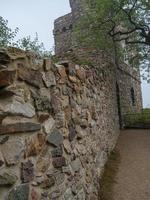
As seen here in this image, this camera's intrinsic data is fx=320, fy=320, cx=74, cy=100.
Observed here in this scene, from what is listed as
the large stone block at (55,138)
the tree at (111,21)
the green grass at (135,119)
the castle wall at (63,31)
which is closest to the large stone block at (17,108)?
the large stone block at (55,138)

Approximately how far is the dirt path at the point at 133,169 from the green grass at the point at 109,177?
9 centimetres

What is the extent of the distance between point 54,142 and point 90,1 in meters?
9.95

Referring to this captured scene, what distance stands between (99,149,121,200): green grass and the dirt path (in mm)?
88

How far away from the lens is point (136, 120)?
13.7 m

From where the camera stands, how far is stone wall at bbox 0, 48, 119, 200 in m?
2.65

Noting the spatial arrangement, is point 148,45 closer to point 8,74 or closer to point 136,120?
point 136,120

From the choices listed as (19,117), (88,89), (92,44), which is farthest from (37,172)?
(92,44)

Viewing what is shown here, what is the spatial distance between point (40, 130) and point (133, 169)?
4421 millimetres

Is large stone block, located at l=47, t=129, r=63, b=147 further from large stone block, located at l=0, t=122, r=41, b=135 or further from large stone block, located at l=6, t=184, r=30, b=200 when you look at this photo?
large stone block, located at l=6, t=184, r=30, b=200

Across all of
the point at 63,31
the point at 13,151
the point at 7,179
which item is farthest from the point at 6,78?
the point at 63,31

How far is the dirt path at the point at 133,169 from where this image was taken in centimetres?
553

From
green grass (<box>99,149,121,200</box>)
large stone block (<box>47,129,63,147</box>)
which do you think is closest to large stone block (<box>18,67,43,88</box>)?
large stone block (<box>47,129,63,147</box>)

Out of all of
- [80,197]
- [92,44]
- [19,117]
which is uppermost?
[92,44]

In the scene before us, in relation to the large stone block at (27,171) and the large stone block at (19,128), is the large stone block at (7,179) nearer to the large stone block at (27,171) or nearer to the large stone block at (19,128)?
the large stone block at (27,171)
